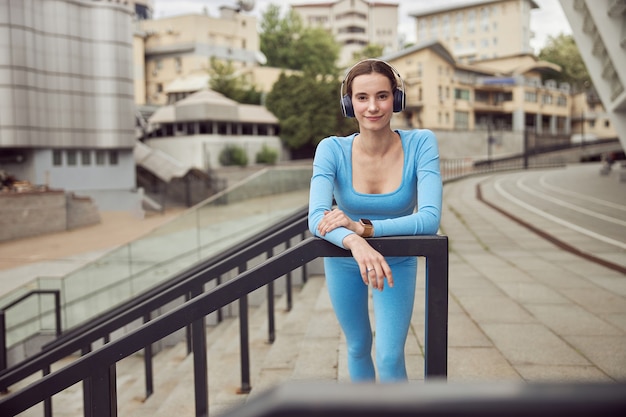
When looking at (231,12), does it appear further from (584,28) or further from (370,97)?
(370,97)

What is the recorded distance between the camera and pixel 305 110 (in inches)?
1823

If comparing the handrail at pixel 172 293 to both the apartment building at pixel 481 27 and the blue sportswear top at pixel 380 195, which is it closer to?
the blue sportswear top at pixel 380 195

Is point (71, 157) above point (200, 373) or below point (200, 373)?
above

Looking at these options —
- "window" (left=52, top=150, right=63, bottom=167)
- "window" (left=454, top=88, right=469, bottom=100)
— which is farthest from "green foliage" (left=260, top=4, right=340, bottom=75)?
"window" (left=52, top=150, right=63, bottom=167)

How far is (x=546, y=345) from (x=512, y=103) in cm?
6694

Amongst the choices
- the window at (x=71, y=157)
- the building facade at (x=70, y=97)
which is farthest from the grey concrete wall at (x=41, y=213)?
the window at (x=71, y=157)

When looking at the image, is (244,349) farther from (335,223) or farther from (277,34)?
(277,34)

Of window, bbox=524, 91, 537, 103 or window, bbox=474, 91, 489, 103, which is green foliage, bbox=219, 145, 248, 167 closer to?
window, bbox=474, 91, 489, 103

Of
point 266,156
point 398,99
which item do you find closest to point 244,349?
point 398,99

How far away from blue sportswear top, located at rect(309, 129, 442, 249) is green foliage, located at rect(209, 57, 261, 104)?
1858 inches

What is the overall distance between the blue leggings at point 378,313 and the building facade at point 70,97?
32993mm

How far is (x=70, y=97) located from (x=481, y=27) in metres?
66.2

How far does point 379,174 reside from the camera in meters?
2.62

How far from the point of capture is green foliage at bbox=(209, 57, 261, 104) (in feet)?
159
